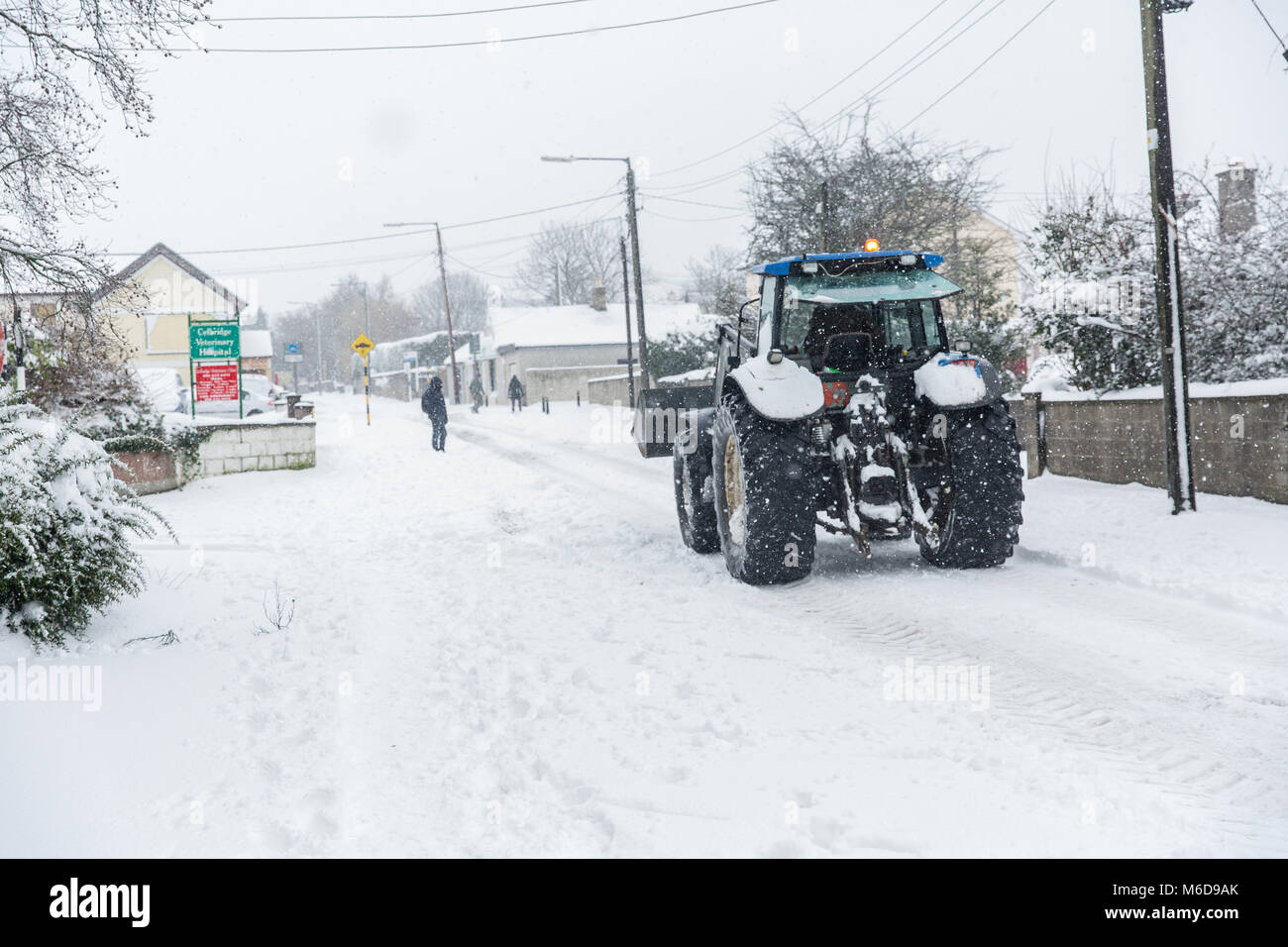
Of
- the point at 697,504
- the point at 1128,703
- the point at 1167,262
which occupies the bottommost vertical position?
the point at 1128,703

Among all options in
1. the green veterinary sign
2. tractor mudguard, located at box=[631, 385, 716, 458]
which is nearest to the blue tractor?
tractor mudguard, located at box=[631, 385, 716, 458]

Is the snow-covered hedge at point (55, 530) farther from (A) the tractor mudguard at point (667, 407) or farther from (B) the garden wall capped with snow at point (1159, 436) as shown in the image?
(B) the garden wall capped with snow at point (1159, 436)

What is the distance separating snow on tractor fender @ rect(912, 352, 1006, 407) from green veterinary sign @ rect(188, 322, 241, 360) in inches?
537

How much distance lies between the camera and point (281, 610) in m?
6.74

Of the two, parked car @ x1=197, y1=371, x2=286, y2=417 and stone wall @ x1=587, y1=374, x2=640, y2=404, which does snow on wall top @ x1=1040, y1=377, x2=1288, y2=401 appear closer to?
parked car @ x1=197, y1=371, x2=286, y2=417

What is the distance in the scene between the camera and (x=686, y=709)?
4328mm

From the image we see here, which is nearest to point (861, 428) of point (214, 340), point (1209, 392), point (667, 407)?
point (667, 407)

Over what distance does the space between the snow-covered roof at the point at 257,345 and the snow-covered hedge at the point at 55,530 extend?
44.9m

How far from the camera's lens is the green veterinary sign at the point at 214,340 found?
17031 millimetres

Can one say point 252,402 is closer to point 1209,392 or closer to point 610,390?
point 610,390

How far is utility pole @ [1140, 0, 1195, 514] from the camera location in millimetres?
8734

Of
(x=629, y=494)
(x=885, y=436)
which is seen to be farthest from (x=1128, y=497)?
(x=629, y=494)

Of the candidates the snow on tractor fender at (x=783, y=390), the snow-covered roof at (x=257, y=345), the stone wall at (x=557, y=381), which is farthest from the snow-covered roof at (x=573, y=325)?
the snow on tractor fender at (x=783, y=390)

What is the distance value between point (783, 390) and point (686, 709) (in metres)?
2.97
